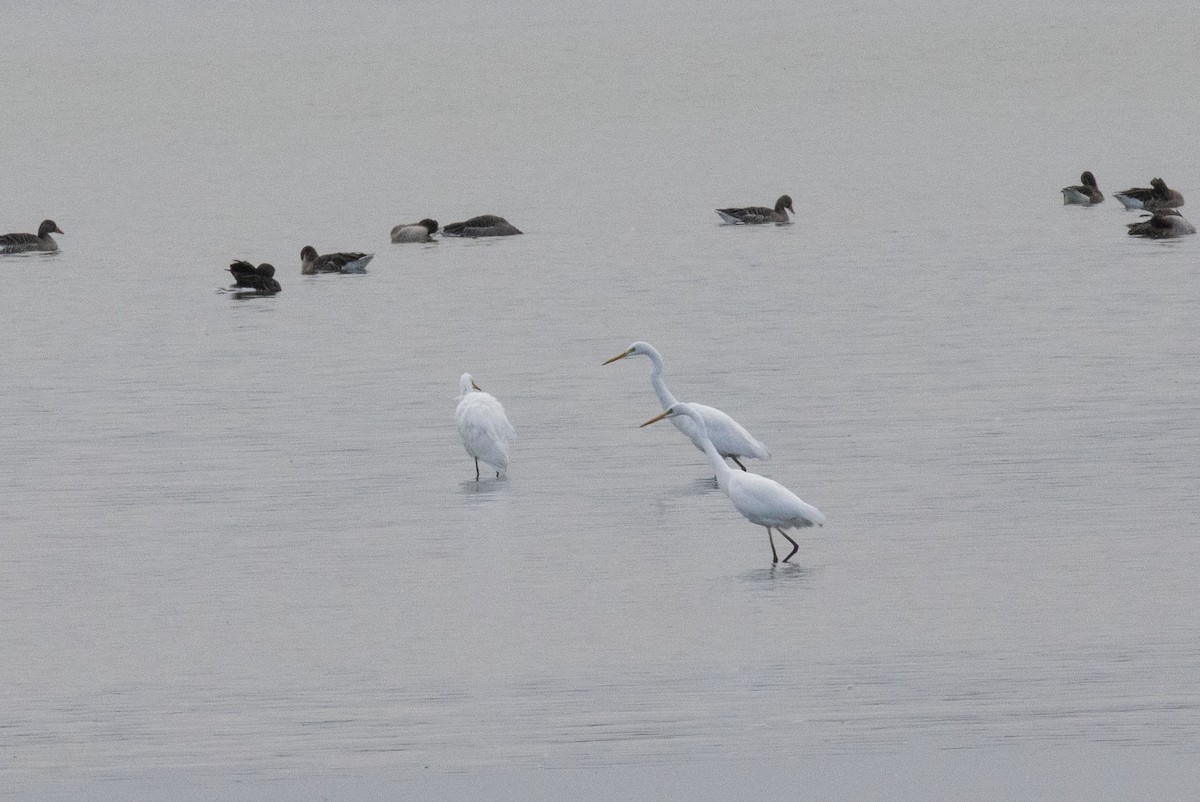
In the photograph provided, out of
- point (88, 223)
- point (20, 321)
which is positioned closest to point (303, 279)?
point (20, 321)

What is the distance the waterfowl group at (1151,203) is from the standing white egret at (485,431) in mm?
18537

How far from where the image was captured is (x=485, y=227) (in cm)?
3584

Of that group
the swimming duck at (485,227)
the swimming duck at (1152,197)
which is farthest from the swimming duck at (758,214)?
the swimming duck at (1152,197)

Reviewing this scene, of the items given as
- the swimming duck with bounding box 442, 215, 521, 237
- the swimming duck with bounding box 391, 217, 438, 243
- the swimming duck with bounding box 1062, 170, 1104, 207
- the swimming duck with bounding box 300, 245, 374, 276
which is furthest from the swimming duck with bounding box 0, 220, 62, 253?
the swimming duck with bounding box 1062, 170, 1104, 207

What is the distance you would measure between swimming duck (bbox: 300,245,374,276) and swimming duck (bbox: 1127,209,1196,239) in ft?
37.3

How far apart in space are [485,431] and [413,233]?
20.6m

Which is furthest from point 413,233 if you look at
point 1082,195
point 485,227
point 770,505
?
point 770,505

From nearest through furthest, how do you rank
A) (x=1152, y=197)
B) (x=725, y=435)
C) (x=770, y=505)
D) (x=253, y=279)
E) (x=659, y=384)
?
(x=770, y=505) < (x=725, y=435) < (x=659, y=384) < (x=253, y=279) < (x=1152, y=197)

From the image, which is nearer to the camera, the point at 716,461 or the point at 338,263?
the point at 716,461

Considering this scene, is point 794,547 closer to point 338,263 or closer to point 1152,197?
point 338,263

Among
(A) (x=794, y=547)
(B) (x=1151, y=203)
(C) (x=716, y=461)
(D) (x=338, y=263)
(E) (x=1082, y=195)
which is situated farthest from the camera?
(E) (x=1082, y=195)

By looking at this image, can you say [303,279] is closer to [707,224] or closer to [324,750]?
[707,224]

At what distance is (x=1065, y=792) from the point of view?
8.89 metres

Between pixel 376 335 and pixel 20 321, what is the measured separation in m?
4.92
